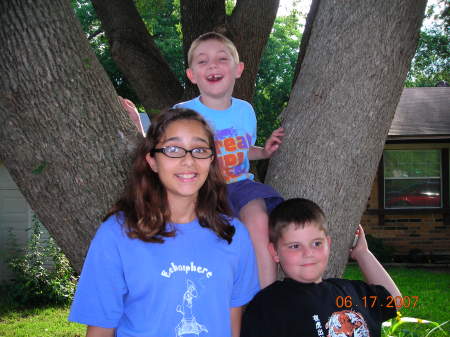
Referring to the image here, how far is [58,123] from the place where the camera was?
7.56 feet

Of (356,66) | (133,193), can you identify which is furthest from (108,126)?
(356,66)

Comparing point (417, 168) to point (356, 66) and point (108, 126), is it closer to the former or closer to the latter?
point (356, 66)

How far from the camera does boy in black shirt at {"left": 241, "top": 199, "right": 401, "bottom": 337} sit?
2.32 meters

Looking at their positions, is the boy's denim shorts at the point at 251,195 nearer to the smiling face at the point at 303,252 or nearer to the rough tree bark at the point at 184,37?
the smiling face at the point at 303,252

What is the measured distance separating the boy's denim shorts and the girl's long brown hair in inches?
7.9

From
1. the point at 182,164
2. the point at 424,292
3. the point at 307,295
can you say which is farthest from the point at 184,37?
the point at 424,292

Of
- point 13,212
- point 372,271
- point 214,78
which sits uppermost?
point 214,78

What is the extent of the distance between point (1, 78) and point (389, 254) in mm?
10475

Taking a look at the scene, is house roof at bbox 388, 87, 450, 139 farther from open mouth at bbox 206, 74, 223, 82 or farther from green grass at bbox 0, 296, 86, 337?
open mouth at bbox 206, 74, 223, 82

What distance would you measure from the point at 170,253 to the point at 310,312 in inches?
28.2

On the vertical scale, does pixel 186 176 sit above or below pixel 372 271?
above

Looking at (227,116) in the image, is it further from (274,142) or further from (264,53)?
(264,53)

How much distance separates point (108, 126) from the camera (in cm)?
242

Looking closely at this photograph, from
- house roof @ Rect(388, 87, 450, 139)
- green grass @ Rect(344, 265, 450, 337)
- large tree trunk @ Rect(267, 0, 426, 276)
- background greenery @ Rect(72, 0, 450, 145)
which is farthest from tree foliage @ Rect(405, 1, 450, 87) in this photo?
large tree trunk @ Rect(267, 0, 426, 276)
